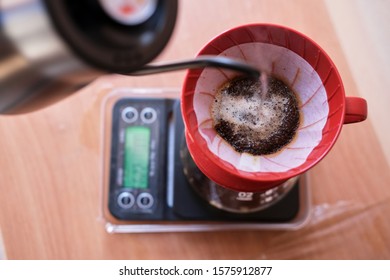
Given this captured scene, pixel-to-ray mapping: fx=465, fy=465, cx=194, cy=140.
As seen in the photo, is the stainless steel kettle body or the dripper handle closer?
the stainless steel kettle body

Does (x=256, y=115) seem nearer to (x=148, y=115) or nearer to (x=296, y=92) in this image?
(x=296, y=92)

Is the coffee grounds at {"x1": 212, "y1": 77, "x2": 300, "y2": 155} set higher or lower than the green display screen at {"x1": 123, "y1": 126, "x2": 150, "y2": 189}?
higher

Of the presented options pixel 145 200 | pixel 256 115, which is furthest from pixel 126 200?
pixel 256 115

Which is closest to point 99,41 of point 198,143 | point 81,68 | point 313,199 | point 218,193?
point 81,68

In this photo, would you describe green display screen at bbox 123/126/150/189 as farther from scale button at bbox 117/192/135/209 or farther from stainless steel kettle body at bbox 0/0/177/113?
stainless steel kettle body at bbox 0/0/177/113

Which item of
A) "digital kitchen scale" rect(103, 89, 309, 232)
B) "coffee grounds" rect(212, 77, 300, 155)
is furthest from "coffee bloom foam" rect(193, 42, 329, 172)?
"digital kitchen scale" rect(103, 89, 309, 232)

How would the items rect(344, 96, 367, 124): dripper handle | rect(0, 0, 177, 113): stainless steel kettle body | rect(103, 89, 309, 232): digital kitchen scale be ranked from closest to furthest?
1. rect(0, 0, 177, 113): stainless steel kettle body
2. rect(344, 96, 367, 124): dripper handle
3. rect(103, 89, 309, 232): digital kitchen scale

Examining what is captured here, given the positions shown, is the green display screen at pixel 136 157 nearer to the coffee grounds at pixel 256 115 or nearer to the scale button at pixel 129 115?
the scale button at pixel 129 115

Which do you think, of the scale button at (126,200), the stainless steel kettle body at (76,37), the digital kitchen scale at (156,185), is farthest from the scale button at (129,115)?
the stainless steel kettle body at (76,37)
